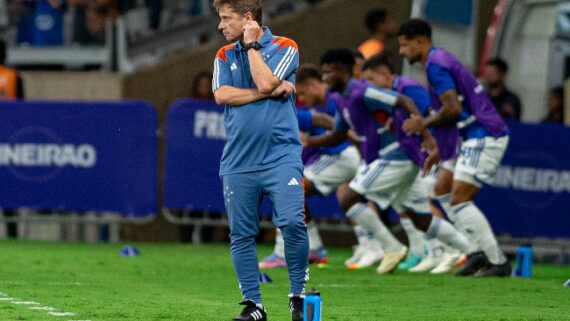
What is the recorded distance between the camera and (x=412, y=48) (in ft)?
46.2

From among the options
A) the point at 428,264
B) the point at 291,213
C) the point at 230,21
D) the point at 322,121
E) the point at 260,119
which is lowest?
the point at 428,264

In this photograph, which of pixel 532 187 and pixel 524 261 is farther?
pixel 532 187

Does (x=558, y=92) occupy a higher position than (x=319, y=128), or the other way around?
(x=558, y=92)

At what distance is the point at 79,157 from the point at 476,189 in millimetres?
6897

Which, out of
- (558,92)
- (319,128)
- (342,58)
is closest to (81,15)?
(558,92)

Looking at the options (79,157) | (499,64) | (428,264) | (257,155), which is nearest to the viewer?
(257,155)

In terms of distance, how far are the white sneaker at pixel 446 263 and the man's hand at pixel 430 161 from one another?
950 mm

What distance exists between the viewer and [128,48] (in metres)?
23.5

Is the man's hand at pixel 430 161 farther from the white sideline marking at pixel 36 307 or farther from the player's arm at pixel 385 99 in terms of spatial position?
the white sideline marking at pixel 36 307

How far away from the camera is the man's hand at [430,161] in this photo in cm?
1448

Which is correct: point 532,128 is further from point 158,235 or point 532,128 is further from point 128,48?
point 128,48

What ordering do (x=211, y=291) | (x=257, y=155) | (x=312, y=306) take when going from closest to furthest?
(x=312, y=306)
(x=257, y=155)
(x=211, y=291)

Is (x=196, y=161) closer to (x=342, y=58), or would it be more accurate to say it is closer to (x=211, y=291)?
(x=342, y=58)

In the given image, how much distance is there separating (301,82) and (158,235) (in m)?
5.74
